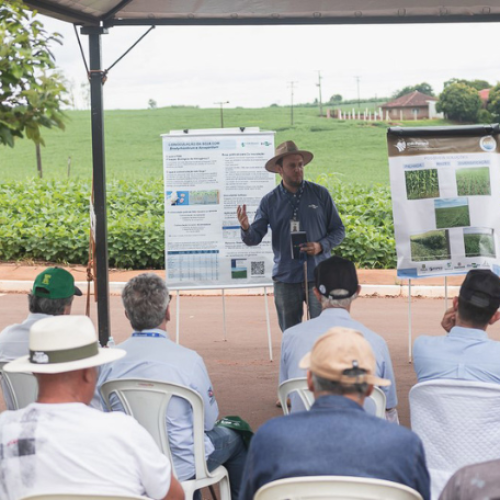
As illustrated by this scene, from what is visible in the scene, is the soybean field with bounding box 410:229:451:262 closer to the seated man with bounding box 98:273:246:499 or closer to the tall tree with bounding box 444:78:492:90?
the seated man with bounding box 98:273:246:499

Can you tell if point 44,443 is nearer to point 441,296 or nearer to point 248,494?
point 248,494

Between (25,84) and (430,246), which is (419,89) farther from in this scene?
(25,84)

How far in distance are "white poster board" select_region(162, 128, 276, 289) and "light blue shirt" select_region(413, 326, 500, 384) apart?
411cm

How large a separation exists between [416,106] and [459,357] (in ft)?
178

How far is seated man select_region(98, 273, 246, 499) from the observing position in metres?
3.57

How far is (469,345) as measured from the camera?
3529 millimetres

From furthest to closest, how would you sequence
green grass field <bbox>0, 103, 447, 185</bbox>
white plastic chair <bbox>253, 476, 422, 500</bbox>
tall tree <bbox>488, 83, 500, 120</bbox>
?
tall tree <bbox>488, 83, 500, 120</bbox>
green grass field <bbox>0, 103, 447, 185</bbox>
white plastic chair <bbox>253, 476, 422, 500</bbox>

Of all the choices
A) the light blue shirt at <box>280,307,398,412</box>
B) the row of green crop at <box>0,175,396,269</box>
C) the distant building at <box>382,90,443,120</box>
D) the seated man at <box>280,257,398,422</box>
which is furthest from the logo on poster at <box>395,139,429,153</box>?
the distant building at <box>382,90,443,120</box>

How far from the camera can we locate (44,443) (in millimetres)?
2551

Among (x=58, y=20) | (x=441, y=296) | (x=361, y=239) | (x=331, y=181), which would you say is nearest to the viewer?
(x=58, y=20)

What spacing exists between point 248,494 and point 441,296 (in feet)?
34.6

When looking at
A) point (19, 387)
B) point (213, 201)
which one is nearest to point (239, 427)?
point (19, 387)

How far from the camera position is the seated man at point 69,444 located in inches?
100

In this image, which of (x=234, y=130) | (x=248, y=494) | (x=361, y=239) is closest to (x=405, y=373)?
(x=234, y=130)
